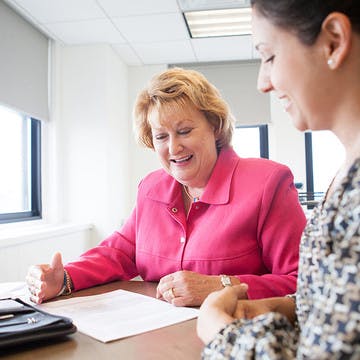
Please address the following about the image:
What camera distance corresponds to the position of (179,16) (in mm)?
3453

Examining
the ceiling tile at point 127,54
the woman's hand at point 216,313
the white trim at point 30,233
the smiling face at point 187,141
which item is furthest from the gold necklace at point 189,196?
the ceiling tile at point 127,54

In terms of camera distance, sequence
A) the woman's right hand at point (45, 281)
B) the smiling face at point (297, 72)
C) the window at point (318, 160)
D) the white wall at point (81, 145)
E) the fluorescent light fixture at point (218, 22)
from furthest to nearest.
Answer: the window at point (318, 160) < the white wall at point (81, 145) < the fluorescent light fixture at point (218, 22) < the woman's right hand at point (45, 281) < the smiling face at point (297, 72)

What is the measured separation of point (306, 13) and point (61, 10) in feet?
10.3

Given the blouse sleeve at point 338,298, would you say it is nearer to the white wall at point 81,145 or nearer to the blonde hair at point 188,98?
the blonde hair at point 188,98

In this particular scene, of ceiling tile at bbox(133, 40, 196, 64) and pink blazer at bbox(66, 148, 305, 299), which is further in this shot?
ceiling tile at bbox(133, 40, 196, 64)

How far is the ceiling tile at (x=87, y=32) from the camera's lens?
140 inches

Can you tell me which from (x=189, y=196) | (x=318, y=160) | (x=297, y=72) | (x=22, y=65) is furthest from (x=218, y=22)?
(x=297, y=72)

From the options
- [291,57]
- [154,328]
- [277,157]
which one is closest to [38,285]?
[154,328]

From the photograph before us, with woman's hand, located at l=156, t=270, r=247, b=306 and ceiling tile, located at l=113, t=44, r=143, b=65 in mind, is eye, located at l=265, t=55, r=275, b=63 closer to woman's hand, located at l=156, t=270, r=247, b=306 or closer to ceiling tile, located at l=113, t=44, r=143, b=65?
woman's hand, located at l=156, t=270, r=247, b=306

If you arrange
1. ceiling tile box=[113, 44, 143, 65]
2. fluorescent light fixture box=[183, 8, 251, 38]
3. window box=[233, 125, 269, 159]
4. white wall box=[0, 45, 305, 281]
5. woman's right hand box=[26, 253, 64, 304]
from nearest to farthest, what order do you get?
1. woman's right hand box=[26, 253, 64, 304]
2. fluorescent light fixture box=[183, 8, 251, 38]
3. white wall box=[0, 45, 305, 281]
4. ceiling tile box=[113, 44, 143, 65]
5. window box=[233, 125, 269, 159]

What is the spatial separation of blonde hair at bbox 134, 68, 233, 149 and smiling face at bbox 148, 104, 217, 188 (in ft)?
0.08

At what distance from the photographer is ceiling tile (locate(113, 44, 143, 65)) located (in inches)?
162

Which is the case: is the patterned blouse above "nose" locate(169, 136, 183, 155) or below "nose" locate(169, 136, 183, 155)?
below

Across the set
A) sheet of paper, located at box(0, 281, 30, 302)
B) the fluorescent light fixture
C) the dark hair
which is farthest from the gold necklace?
the fluorescent light fixture
